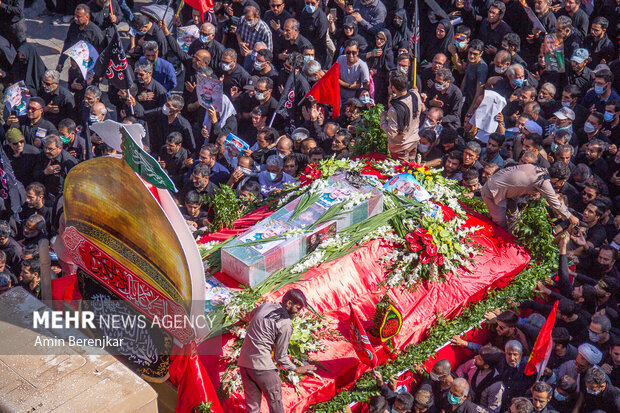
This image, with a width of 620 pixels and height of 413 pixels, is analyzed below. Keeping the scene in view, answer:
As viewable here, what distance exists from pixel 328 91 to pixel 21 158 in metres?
4.10

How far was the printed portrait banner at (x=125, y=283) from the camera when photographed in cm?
606

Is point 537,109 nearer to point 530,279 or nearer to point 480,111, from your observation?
point 480,111

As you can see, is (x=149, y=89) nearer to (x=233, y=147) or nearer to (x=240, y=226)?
(x=233, y=147)

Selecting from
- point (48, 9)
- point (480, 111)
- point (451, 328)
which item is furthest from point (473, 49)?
point (48, 9)

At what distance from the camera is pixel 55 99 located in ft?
36.6

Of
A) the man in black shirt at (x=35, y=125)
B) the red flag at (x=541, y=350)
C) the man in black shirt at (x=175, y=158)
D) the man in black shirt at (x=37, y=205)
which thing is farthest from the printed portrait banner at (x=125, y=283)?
the man in black shirt at (x=35, y=125)

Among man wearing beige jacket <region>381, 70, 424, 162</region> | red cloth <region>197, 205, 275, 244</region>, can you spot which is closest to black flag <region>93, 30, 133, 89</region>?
red cloth <region>197, 205, 275, 244</region>

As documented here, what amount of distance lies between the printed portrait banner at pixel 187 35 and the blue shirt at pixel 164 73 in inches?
29.9

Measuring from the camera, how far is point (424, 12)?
→ 12.5 metres

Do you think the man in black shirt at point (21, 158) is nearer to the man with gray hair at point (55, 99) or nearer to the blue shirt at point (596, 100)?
the man with gray hair at point (55, 99)

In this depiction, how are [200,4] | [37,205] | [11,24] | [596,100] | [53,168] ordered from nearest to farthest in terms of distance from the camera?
[37,205]
[53,168]
[596,100]
[200,4]
[11,24]

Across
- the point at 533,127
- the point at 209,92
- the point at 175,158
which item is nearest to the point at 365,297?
the point at 533,127

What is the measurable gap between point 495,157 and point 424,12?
145 inches

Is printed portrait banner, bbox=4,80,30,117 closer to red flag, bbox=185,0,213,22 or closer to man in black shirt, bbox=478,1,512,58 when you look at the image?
red flag, bbox=185,0,213,22
